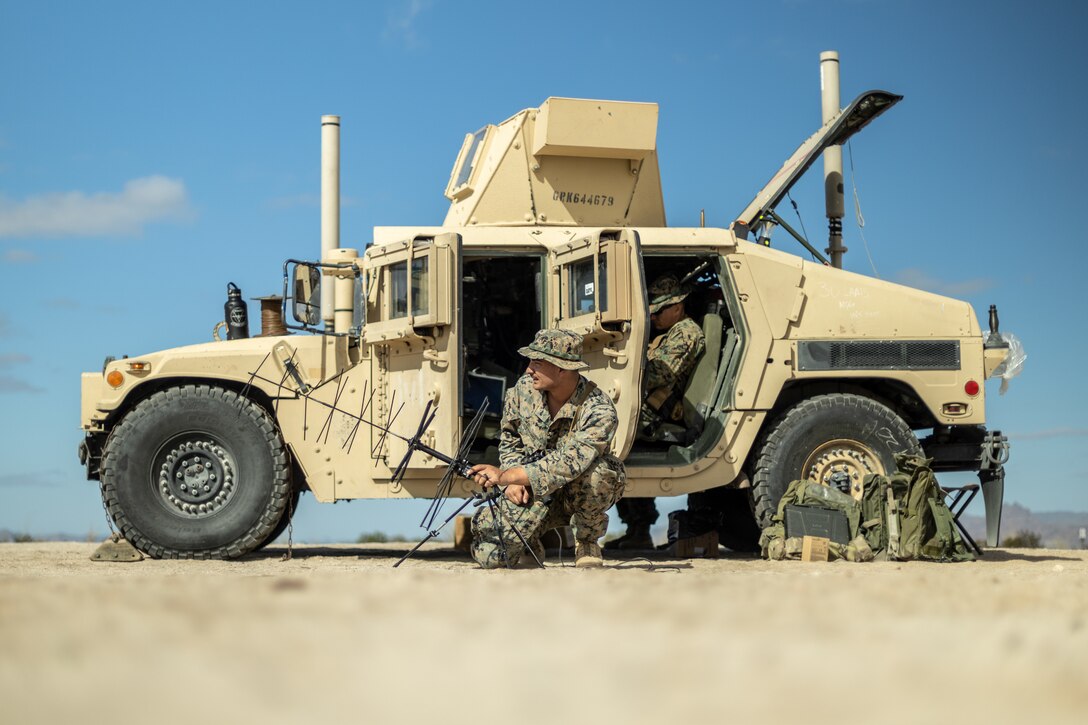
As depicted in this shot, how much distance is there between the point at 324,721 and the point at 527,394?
495cm

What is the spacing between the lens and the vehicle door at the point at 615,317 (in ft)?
27.3

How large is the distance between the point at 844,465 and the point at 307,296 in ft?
12.5

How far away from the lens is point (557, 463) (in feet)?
23.4

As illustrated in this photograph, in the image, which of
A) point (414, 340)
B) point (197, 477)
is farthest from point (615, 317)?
point (197, 477)

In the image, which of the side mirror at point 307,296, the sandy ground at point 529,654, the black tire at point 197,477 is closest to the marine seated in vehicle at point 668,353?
the side mirror at point 307,296

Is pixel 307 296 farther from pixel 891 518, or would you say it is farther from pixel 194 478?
pixel 891 518

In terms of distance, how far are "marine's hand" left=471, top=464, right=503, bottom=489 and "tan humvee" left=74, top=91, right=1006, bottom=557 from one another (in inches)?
47.0

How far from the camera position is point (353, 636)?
3.42m

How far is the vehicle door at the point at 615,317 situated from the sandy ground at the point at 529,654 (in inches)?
134

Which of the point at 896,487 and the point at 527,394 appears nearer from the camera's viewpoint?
the point at 527,394

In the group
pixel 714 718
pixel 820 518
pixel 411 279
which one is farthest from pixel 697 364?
pixel 714 718

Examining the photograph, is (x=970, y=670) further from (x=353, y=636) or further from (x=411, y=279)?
(x=411, y=279)

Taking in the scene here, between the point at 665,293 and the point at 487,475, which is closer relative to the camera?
the point at 487,475

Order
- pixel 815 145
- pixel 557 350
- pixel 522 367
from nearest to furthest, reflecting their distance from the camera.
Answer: pixel 557 350, pixel 522 367, pixel 815 145
